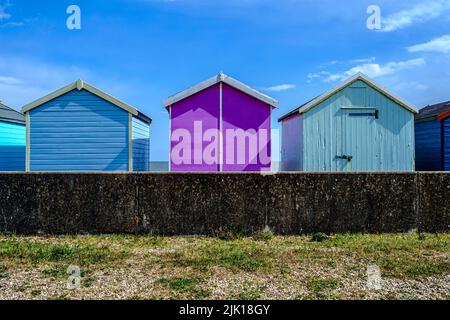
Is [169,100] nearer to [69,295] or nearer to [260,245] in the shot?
[260,245]

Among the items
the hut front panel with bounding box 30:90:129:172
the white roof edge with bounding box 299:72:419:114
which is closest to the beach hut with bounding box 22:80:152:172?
→ the hut front panel with bounding box 30:90:129:172

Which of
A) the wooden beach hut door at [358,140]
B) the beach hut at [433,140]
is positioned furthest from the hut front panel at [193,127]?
the beach hut at [433,140]

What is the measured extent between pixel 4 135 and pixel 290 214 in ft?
36.0

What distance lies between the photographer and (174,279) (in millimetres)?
5219

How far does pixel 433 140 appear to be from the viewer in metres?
12.9

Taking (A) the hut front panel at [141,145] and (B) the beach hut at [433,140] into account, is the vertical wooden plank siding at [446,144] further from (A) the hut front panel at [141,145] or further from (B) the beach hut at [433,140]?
(A) the hut front panel at [141,145]

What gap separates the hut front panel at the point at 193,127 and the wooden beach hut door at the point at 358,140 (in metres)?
3.72

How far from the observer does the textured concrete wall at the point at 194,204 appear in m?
8.09

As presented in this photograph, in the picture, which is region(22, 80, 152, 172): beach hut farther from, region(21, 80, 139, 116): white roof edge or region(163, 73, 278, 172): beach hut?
region(163, 73, 278, 172): beach hut

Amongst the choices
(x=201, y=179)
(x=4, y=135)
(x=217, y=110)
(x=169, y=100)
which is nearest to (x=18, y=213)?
(x=201, y=179)

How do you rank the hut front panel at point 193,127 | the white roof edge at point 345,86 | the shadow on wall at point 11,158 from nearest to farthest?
the hut front panel at point 193,127 < the white roof edge at point 345,86 < the shadow on wall at point 11,158

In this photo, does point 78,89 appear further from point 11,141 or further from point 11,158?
point 11,158

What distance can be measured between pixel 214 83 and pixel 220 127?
125 centimetres

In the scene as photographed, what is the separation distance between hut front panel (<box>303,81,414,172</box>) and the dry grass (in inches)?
141
